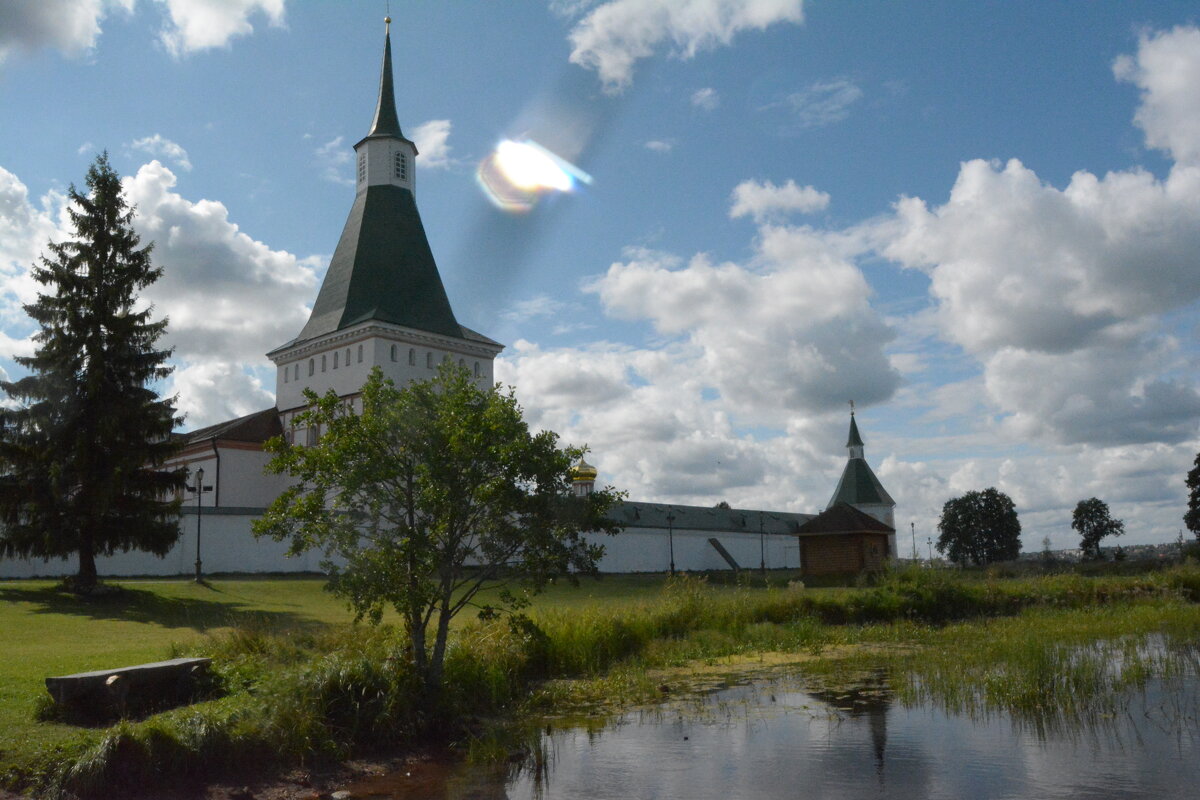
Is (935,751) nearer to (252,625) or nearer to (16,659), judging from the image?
(252,625)

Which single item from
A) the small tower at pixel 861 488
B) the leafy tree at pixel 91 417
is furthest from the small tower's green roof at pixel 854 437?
the leafy tree at pixel 91 417

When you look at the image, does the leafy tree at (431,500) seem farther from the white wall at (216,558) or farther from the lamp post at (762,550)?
the lamp post at (762,550)

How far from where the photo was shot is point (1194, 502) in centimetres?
6519

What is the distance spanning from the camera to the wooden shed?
44.7 metres

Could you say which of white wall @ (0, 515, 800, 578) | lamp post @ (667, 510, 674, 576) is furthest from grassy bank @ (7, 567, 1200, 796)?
lamp post @ (667, 510, 674, 576)

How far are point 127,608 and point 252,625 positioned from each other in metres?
11.2

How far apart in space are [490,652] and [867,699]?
568cm

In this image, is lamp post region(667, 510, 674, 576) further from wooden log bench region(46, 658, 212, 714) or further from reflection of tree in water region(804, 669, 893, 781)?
wooden log bench region(46, 658, 212, 714)

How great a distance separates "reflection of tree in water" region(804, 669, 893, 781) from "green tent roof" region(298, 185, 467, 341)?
40.6 m

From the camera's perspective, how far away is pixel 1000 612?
2880 centimetres

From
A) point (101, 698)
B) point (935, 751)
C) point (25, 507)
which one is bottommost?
point (935, 751)

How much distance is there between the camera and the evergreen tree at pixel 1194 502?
6456 centimetres

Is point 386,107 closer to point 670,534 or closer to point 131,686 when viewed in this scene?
point 670,534

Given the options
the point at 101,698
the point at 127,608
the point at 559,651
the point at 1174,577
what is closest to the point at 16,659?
the point at 101,698
